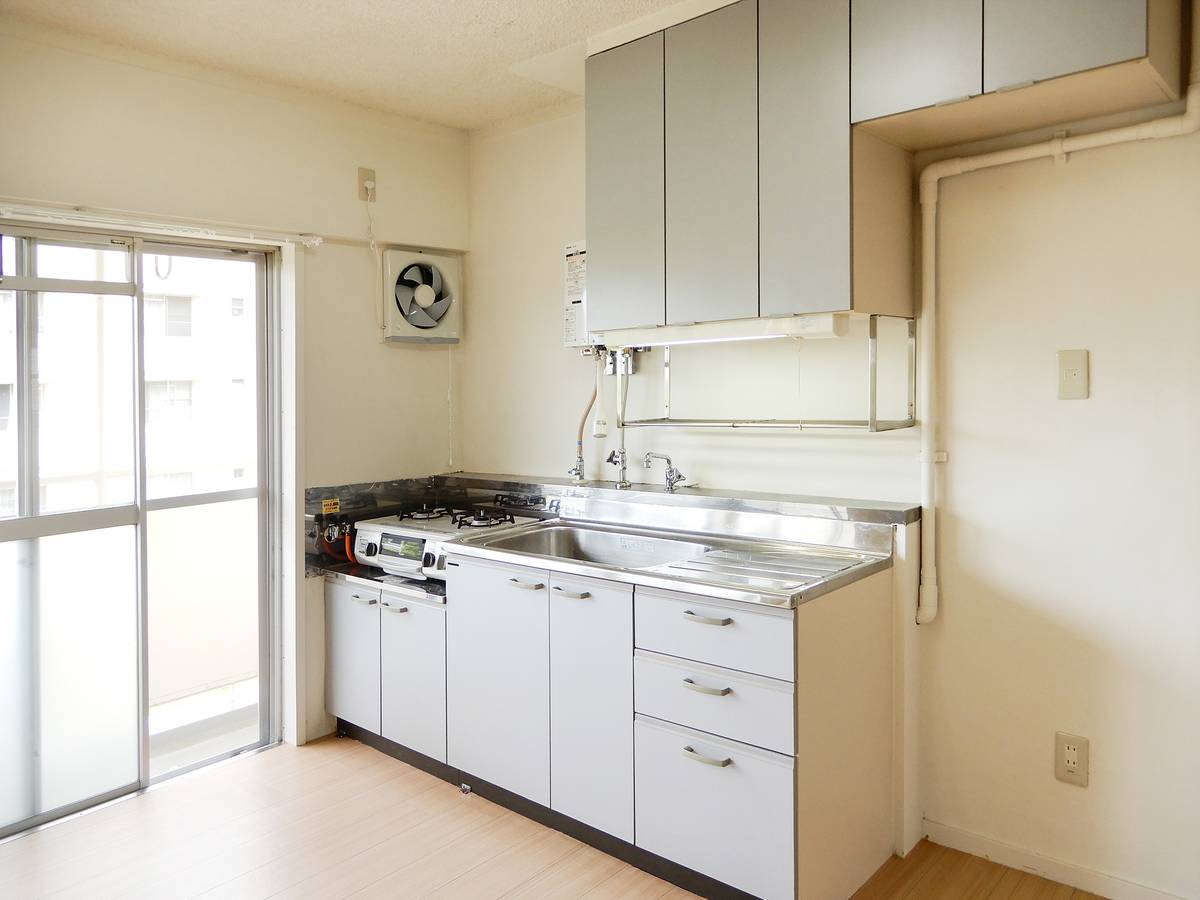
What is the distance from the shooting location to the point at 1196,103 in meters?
2.13

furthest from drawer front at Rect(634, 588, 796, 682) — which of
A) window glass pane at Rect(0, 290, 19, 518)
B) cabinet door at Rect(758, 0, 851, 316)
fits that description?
window glass pane at Rect(0, 290, 19, 518)

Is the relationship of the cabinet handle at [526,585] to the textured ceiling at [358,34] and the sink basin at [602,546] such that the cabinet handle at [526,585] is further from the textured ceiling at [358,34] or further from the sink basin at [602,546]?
the textured ceiling at [358,34]

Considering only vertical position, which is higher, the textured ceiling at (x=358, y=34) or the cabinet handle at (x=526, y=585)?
the textured ceiling at (x=358, y=34)

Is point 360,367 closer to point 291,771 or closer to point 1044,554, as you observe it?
point 291,771

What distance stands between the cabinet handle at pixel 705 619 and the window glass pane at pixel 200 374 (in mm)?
2030

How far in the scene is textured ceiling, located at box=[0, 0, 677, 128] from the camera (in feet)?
8.66

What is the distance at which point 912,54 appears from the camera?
2.19 m

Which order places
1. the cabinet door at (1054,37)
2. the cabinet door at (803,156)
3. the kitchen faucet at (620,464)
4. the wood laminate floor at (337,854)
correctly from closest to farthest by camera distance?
the cabinet door at (1054,37), the cabinet door at (803,156), the wood laminate floor at (337,854), the kitchen faucet at (620,464)

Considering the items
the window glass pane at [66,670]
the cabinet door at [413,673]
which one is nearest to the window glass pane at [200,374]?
the window glass pane at [66,670]

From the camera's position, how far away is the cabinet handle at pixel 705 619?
7.38ft

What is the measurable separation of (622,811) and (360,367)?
2120mm

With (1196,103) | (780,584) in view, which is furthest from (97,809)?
(1196,103)

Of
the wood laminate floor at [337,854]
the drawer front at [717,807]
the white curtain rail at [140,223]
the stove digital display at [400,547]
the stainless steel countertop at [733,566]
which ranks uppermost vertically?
the white curtain rail at [140,223]

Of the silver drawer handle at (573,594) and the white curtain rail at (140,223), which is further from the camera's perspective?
the white curtain rail at (140,223)
